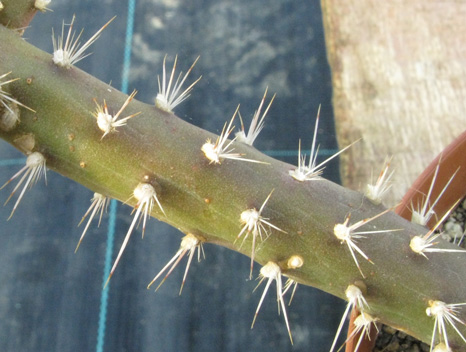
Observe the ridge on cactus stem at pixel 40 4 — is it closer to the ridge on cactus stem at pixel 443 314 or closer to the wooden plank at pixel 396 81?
the ridge on cactus stem at pixel 443 314

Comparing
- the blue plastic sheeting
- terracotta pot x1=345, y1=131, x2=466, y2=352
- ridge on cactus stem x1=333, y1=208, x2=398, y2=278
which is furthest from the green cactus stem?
the blue plastic sheeting

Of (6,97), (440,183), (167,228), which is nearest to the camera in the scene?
(6,97)

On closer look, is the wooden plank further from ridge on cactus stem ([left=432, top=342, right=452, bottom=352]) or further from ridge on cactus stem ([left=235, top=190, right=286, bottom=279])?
ridge on cactus stem ([left=235, top=190, right=286, bottom=279])

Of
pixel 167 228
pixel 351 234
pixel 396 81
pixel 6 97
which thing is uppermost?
pixel 396 81

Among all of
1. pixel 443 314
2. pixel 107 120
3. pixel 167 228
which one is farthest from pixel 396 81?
pixel 107 120

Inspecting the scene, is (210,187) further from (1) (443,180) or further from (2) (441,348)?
(1) (443,180)

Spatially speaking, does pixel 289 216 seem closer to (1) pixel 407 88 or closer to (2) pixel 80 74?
(2) pixel 80 74
